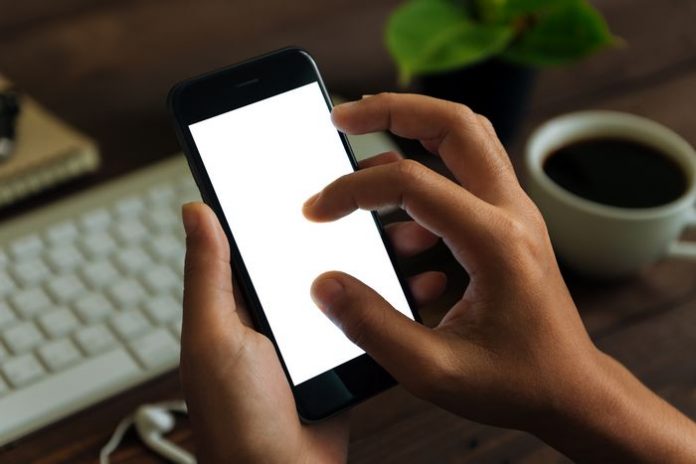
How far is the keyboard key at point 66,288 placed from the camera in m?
0.56

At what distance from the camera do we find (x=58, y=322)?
547 millimetres

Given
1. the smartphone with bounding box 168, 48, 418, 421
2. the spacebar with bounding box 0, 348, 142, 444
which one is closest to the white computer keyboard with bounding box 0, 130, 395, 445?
the spacebar with bounding box 0, 348, 142, 444

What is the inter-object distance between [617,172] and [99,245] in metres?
0.37

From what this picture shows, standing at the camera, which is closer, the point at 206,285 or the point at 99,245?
the point at 206,285

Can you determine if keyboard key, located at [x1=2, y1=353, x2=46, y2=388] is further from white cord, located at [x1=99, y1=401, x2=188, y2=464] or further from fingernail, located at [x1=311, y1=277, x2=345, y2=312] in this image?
fingernail, located at [x1=311, y1=277, x2=345, y2=312]

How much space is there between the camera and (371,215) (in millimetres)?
510

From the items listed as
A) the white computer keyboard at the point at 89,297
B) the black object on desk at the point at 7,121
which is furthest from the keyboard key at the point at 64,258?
the black object on desk at the point at 7,121

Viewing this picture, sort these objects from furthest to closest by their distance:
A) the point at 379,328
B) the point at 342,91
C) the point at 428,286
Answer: the point at 342,91 < the point at 428,286 < the point at 379,328

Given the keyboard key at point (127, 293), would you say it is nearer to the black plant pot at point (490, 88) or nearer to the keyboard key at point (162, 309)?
the keyboard key at point (162, 309)

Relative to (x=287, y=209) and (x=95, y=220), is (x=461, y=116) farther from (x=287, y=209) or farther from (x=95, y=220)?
(x=95, y=220)

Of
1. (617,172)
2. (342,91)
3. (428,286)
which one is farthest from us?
(342,91)

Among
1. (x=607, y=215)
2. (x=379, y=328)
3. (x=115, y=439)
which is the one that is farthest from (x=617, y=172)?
(x=115, y=439)

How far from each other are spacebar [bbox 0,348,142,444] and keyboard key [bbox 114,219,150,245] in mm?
95

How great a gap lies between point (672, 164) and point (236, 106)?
1.06ft
